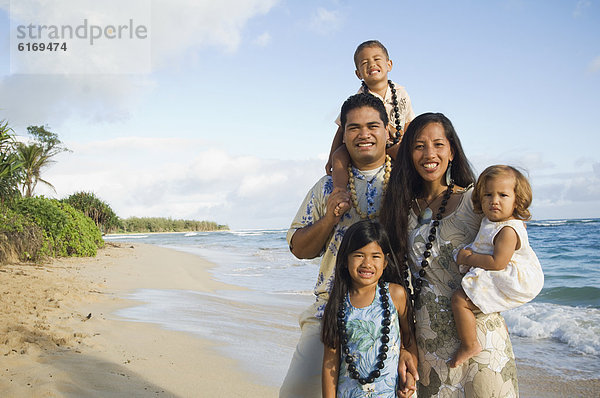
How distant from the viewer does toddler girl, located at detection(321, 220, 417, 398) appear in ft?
7.61

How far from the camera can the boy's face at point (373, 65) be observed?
3375 mm

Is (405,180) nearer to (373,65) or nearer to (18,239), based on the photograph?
(373,65)

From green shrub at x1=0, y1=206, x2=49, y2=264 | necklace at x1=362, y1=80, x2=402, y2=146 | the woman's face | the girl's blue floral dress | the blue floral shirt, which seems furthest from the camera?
green shrub at x1=0, y1=206, x2=49, y2=264

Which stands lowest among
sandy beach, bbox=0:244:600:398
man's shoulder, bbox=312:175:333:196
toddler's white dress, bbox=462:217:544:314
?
sandy beach, bbox=0:244:600:398

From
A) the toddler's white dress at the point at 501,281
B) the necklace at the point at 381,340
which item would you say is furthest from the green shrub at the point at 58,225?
the toddler's white dress at the point at 501,281

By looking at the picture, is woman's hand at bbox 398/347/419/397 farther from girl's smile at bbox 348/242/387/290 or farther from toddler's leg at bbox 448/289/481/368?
girl's smile at bbox 348/242/387/290

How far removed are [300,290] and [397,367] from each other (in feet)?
29.3

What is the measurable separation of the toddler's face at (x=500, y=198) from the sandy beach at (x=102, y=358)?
3.07 meters

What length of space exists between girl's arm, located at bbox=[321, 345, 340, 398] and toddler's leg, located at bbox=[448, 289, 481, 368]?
1.81 feet

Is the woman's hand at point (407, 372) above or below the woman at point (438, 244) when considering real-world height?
below

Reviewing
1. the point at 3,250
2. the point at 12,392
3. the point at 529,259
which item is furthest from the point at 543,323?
the point at 3,250

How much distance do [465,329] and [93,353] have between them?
4266 mm

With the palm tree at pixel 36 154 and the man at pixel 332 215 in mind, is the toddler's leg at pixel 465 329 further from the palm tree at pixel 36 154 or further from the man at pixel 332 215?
the palm tree at pixel 36 154

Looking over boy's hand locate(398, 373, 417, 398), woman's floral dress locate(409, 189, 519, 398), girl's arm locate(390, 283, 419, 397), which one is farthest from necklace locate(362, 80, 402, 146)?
boy's hand locate(398, 373, 417, 398)
